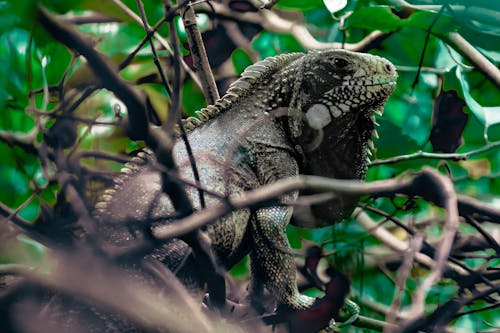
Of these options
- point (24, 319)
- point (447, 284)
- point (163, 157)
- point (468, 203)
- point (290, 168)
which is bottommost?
point (447, 284)

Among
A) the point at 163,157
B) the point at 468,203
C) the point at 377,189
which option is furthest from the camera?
the point at 468,203

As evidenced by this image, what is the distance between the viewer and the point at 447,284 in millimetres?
2105

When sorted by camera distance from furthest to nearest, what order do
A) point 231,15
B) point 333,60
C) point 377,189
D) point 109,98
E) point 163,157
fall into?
1. point 231,15
2. point 333,60
3. point 109,98
4. point 163,157
5. point 377,189

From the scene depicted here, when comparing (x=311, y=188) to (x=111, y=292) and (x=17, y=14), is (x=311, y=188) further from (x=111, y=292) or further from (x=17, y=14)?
(x=17, y=14)

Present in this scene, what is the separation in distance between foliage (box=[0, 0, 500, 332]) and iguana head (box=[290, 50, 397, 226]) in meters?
0.12

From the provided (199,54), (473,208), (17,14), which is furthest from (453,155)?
(17,14)

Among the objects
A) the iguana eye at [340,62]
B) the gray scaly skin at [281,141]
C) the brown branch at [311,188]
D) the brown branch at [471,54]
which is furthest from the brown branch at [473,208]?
the brown branch at [471,54]

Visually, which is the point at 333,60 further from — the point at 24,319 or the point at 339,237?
the point at 24,319

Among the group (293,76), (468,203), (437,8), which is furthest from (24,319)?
(437,8)

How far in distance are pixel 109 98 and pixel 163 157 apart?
0.57 meters

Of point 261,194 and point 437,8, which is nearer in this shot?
point 261,194

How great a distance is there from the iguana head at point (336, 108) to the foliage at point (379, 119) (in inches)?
4.9

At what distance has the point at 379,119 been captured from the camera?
2.72 meters

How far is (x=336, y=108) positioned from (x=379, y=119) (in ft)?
1.77
